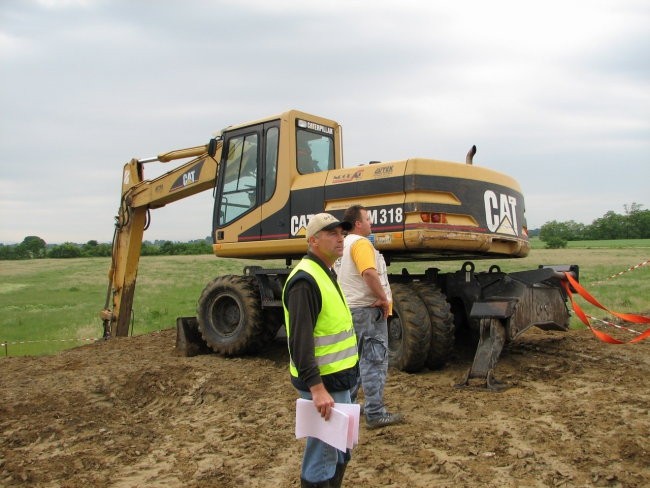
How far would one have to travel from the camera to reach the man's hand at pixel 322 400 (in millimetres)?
3389

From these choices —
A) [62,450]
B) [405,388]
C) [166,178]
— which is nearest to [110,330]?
[166,178]

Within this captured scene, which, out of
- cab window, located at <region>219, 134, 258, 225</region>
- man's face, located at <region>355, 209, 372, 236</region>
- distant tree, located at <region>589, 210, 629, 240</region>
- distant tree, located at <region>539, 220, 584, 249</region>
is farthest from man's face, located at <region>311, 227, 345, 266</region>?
distant tree, located at <region>589, 210, 629, 240</region>

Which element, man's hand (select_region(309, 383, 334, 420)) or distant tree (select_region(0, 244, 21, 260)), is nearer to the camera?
man's hand (select_region(309, 383, 334, 420))

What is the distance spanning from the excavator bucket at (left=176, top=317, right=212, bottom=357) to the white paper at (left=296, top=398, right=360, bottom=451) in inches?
269

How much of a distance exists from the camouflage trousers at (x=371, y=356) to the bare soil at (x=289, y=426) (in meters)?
0.25

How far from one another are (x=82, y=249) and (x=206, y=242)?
16552 mm

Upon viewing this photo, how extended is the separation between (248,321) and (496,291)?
11.4ft

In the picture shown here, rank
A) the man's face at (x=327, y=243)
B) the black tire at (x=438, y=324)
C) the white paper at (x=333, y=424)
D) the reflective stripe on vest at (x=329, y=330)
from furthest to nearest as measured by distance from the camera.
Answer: the black tire at (x=438, y=324) < the man's face at (x=327, y=243) < the reflective stripe on vest at (x=329, y=330) < the white paper at (x=333, y=424)

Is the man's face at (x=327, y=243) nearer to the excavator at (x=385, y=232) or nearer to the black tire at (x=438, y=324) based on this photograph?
the excavator at (x=385, y=232)

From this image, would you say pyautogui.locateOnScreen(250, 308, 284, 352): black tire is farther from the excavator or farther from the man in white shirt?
the man in white shirt

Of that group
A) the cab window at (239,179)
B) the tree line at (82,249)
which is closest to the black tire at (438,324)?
the cab window at (239,179)

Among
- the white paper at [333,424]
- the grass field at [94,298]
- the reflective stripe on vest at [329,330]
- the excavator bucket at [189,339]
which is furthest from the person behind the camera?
the grass field at [94,298]

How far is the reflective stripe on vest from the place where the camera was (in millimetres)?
3584

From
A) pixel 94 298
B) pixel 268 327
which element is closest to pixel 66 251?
pixel 94 298
